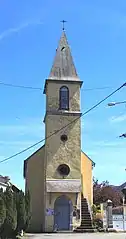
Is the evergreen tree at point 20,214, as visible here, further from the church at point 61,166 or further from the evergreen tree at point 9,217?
the church at point 61,166

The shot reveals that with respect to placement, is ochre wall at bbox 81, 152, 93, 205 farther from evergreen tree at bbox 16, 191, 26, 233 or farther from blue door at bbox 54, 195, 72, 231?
evergreen tree at bbox 16, 191, 26, 233

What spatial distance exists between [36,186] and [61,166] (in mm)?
3359

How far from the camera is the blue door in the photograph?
39.8m

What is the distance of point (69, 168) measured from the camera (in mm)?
41000

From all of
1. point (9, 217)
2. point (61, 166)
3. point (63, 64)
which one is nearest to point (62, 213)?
point (61, 166)

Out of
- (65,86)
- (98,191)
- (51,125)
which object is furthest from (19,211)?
(98,191)

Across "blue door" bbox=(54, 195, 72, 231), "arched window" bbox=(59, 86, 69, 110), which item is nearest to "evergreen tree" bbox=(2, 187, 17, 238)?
"blue door" bbox=(54, 195, 72, 231)

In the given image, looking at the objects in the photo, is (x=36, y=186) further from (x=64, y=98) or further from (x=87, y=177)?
(x=64, y=98)

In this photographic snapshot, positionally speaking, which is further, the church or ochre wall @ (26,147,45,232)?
ochre wall @ (26,147,45,232)

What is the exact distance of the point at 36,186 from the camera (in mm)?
42125

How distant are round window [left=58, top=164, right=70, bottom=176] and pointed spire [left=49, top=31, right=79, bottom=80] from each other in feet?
29.0

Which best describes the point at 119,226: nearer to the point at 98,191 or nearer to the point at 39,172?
the point at 39,172

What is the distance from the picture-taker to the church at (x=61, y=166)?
3984 centimetres

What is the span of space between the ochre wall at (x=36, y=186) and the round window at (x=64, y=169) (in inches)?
87.9
